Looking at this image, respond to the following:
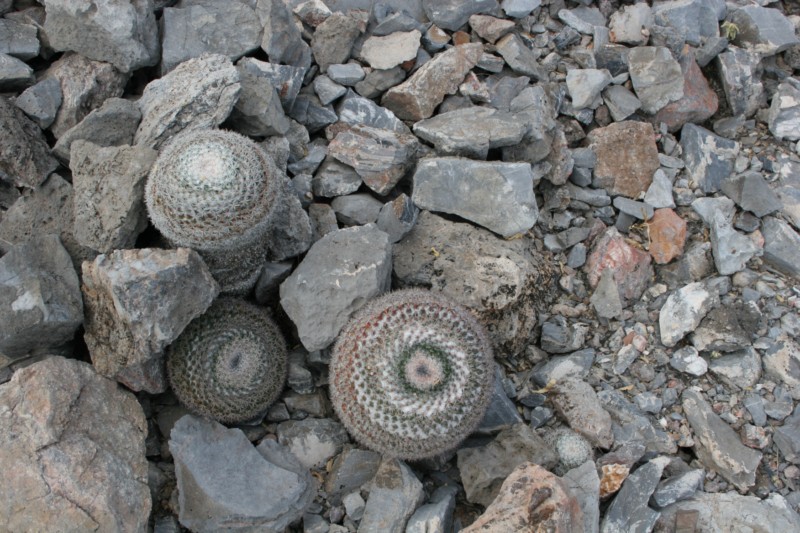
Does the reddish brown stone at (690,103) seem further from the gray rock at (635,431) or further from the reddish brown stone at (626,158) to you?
the gray rock at (635,431)

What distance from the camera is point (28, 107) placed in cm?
486

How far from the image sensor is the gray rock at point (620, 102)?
573 cm

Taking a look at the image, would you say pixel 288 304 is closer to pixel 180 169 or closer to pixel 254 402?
pixel 254 402

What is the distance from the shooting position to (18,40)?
5098 mm

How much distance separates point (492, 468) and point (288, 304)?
150cm

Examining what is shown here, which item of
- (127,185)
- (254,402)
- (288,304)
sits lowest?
(254,402)

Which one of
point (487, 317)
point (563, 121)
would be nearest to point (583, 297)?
point (487, 317)

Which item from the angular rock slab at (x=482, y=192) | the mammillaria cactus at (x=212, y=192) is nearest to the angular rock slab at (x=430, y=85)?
the angular rock slab at (x=482, y=192)

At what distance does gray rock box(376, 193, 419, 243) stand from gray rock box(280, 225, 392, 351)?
0.83 ft

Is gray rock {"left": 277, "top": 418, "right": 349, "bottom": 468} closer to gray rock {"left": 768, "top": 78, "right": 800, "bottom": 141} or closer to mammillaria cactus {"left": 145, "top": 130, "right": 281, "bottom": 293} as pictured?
mammillaria cactus {"left": 145, "top": 130, "right": 281, "bottom": 293}

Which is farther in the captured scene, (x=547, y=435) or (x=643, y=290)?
(x=643, y=290)

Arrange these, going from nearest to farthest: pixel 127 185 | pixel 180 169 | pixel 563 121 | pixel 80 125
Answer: pixel 180 169
pixel 127 185
pixel 80 125
pixel 563 121

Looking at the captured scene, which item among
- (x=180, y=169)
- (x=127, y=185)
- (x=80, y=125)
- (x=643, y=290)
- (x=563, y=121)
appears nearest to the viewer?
(x=180, y=169)

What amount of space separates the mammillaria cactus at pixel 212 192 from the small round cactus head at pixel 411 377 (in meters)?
0.82
